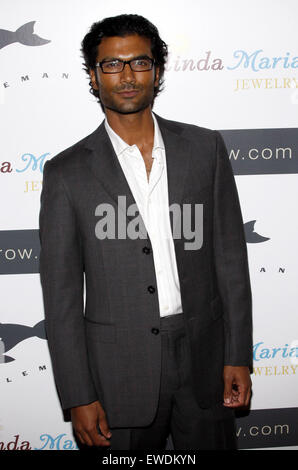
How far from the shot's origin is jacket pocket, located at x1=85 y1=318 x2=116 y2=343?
1.75m

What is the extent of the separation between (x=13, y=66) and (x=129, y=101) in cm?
77

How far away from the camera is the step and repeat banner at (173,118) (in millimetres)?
2186

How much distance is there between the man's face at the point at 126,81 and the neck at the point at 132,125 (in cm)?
5

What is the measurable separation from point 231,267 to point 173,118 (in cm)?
84

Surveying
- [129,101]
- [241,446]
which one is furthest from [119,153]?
[241,446]

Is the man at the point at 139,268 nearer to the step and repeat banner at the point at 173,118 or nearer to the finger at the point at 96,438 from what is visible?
the finger at the point at 96,438

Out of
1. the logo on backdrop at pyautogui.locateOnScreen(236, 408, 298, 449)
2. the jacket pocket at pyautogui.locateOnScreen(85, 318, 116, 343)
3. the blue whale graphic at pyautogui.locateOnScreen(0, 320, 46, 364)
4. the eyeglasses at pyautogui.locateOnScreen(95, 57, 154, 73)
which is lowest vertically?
the logo on backdrop at pyautogui.locateOnScreen(236, 408, 298, 449)

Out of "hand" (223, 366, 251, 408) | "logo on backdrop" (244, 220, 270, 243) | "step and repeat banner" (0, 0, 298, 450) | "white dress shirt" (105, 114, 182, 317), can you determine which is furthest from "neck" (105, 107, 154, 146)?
"hand" (223, 366, 251, 408)

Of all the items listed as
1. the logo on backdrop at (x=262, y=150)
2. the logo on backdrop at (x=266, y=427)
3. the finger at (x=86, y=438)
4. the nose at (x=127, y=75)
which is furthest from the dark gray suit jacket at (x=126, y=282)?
the logo on backdrop at (x=266, y=427)

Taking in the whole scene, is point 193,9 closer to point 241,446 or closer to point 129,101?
point 129,101

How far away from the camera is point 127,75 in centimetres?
170

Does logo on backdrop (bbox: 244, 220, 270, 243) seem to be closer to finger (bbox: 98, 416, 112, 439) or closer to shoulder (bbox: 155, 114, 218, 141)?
shoulder (bbox: 155, 114, 218, 141)

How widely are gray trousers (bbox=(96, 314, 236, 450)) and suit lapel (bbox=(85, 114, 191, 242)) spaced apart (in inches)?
16.7

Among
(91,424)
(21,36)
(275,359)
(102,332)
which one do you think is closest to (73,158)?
(102,332)
